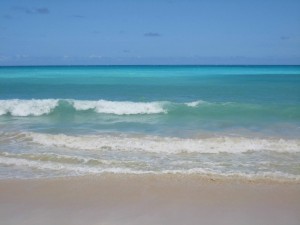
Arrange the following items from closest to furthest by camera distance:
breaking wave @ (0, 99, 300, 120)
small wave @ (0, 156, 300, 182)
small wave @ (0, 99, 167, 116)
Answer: small wave @ (0, 156, 300, 182)
breaking wave @ (0, 99, 300, 120)
small wave @ (0, 99, 167, 116)

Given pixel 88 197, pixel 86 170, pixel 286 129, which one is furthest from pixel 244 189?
pixel 286 129

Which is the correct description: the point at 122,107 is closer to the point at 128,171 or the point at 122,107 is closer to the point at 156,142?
the point at 156,142

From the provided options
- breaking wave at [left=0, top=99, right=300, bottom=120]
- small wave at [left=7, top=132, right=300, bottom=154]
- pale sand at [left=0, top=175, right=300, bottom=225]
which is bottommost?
pale sand at [left=0, top=175, right=300, bottom=225]

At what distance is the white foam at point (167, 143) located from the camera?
9133 millimetres

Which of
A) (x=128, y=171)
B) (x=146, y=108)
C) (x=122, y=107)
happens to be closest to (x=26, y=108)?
(x=122, y=107)

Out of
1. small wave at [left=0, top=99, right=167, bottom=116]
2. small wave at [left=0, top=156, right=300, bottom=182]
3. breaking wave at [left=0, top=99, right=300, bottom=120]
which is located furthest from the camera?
small wave at [left=0, top=99, right=167, bottom=116]

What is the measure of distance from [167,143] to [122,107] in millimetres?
8561

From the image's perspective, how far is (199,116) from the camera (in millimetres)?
15398

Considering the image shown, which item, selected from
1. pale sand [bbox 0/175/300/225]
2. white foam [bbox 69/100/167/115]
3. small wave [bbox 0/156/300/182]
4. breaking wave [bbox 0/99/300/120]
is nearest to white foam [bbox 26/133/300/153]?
small wave [bbox 0/156/300/182]

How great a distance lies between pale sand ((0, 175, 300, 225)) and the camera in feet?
16.2

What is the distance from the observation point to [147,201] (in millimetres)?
5613

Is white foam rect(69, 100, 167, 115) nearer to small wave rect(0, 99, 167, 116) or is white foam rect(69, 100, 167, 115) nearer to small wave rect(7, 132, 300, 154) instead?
small wave rect(0, 99, 167, 116)

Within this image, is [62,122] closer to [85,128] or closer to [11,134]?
[85,128]

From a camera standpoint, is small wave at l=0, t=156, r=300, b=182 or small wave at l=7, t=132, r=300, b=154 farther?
small wave at l=7, t=132, r=300, b=154
